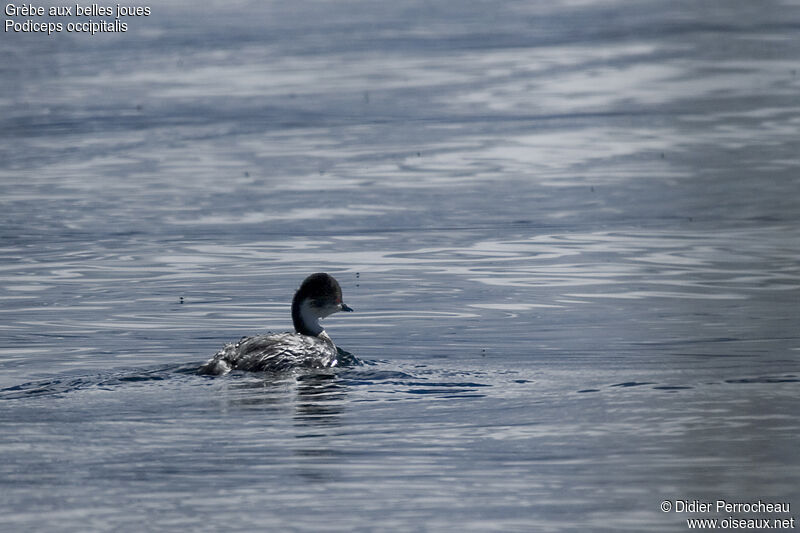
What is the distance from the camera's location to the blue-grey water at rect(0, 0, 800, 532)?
7.00 metres

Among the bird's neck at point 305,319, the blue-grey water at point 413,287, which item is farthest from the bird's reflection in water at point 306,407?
the bird's neck at point 305,319

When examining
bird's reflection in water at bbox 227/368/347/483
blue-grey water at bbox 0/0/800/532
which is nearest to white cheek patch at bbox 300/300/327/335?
blue-grey water at bbox 0/0/800/532

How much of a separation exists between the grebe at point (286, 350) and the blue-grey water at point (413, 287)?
0.12 meters

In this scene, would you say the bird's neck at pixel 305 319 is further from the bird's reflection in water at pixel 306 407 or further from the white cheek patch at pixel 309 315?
the bird's reflection in water at pixel 306 407

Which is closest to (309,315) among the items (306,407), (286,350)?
(286,350)

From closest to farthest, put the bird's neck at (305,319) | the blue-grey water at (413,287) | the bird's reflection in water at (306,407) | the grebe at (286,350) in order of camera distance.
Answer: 1. the blue-grey water at (413,287)
2. the bird's reflection in water at (306,407)
3. the grebe at (286,350)
4. the bird's neck at (305,319)

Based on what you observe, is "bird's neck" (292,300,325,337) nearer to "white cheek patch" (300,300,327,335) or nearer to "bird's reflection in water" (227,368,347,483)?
"white cheek patch" (300,300,327,335)

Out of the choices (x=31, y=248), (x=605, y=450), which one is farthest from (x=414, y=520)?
(x=31, y=248)

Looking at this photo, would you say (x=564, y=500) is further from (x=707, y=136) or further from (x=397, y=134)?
(x=397, y=134)

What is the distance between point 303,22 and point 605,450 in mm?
27450

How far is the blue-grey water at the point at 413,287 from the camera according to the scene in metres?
7.00

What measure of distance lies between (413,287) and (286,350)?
2562 mm

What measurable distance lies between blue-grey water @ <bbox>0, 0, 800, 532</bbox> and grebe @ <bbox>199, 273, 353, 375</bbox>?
0.12 m

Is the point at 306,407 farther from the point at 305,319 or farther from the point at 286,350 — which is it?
the point at 305,319
